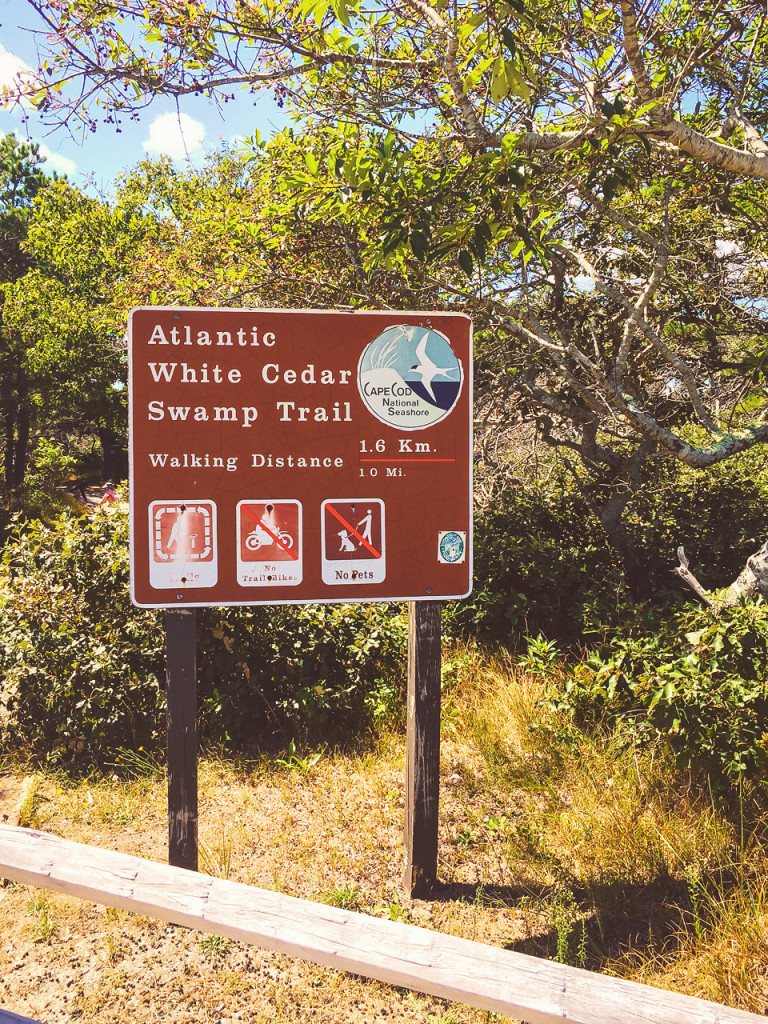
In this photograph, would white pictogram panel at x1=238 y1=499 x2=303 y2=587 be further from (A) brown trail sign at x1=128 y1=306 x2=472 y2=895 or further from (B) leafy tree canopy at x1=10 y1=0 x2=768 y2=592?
(B) leafy tree canopy at x1=10 y1=0 x2=768 y2=592

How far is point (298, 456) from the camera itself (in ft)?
9.70

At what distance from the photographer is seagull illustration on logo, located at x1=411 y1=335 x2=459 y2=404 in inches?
119

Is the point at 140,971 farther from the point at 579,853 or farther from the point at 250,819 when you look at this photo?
the point at 579,853

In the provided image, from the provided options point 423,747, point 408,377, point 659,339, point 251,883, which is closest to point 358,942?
point 423,747

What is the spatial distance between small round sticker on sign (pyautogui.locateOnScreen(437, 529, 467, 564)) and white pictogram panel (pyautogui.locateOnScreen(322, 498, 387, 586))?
0.25m

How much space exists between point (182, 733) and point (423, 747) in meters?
1.04

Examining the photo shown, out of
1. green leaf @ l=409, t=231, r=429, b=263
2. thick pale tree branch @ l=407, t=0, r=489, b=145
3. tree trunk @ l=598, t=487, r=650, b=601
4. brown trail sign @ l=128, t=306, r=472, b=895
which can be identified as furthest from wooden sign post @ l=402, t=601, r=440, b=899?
tree trunk @ l=598, t=487, r=650, b=601

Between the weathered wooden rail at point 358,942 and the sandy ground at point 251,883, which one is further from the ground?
the weathered wooden rail at point 358,942

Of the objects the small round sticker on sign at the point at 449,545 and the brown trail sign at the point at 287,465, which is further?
the small round sticker on sign at the point at 449,545

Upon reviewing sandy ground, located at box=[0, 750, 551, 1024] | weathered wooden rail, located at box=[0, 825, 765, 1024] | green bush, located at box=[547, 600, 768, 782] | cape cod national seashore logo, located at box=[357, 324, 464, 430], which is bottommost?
sandy ground, located at box=[0, 750, 551, 1024]

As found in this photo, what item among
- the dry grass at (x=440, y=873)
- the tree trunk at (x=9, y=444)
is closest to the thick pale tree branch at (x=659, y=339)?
the dry grass at (x=440, y=873)

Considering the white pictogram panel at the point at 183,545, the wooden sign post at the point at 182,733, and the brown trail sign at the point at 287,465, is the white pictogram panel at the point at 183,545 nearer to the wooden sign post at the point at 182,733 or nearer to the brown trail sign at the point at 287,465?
the brown trail sign at the point at 287,465

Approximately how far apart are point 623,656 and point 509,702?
0.97m

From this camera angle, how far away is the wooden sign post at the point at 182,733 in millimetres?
2939
